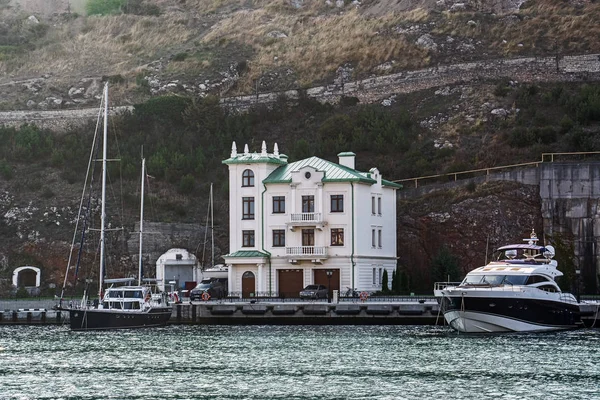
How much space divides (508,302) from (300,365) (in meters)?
16.8

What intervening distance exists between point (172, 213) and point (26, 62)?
149 feet

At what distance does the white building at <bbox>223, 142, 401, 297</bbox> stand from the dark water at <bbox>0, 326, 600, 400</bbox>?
14.9 metres

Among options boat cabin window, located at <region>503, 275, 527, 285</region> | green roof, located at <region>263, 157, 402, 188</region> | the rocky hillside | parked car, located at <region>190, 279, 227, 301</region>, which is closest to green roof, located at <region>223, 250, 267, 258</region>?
parked car, located at <region>190, 279, 227, 301</region>

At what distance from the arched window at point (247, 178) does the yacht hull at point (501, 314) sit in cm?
2425

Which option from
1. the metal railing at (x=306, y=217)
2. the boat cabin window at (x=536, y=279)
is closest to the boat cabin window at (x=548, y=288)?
the boat cabin window at (x=536, y=279)

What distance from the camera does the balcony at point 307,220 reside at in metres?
87.4

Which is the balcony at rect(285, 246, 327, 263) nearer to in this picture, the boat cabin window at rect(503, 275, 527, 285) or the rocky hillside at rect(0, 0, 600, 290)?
the rocky hillside at rect(0, 0, 600, 290)

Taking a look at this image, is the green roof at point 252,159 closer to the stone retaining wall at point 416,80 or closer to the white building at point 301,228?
the white building at point 301,228

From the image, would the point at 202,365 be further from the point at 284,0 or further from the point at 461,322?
the point at 284,0

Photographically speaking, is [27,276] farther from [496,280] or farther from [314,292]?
[496,280]

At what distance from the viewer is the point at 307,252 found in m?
87.2

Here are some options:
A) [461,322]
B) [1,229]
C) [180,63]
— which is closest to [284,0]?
[180,63]

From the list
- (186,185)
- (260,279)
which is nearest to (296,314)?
(260,279)

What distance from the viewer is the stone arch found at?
313ft
